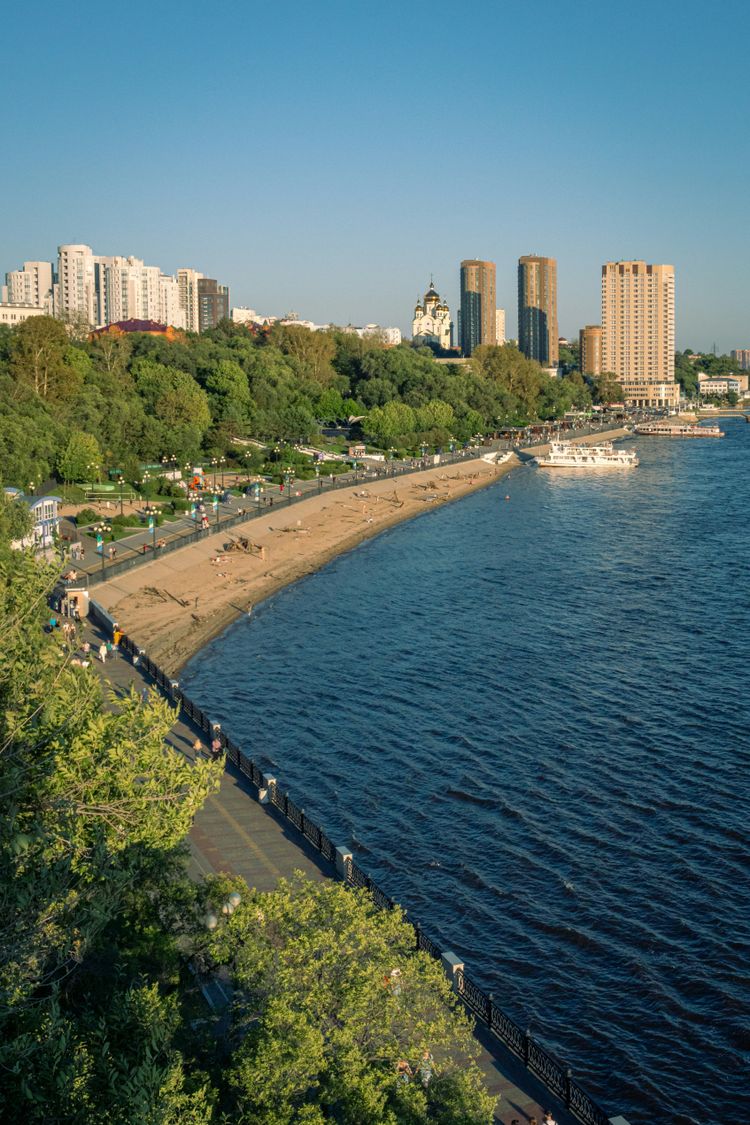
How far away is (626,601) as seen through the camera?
62.2 meters

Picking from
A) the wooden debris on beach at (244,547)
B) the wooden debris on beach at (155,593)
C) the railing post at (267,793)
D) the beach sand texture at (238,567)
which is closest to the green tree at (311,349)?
the beach sand texture at (238,567)

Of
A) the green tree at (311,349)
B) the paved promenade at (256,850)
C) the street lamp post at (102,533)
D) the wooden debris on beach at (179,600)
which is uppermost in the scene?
the green tree at (311,349)

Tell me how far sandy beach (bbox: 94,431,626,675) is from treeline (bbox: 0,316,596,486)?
11.8 meters

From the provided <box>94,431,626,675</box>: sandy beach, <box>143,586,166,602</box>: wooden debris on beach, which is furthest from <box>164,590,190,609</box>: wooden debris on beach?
<box>143,586,166,602</box>: wooden debris on beach

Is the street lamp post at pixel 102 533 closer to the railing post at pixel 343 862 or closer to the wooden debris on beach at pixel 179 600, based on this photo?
the wooden debris on beach at pixel 179 600

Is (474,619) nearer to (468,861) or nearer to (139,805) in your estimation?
(468,861)

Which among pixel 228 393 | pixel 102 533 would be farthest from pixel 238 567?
pixel 228 393

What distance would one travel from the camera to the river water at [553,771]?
24.0 m

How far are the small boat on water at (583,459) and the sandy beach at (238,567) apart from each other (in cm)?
4031

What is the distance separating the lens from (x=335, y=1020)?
14.7 m

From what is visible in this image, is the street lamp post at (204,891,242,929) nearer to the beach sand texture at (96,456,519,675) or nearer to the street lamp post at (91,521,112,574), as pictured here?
the beach sand texture at (96,456,519,675)

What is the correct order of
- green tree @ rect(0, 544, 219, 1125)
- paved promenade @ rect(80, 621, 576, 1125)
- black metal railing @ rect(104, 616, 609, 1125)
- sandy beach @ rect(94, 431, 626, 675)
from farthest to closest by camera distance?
1. sandy beach @ rect(94, 431, 626, 675)
2. paved promenade @ rect(80, 621, 576, 1125)
3. black metal railing @ rect(104, 616, 609, 1125)
4. green tree @ rect(0, 544, 219, 1125)

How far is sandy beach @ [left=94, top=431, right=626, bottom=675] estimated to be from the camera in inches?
2042

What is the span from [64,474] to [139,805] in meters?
61.7
